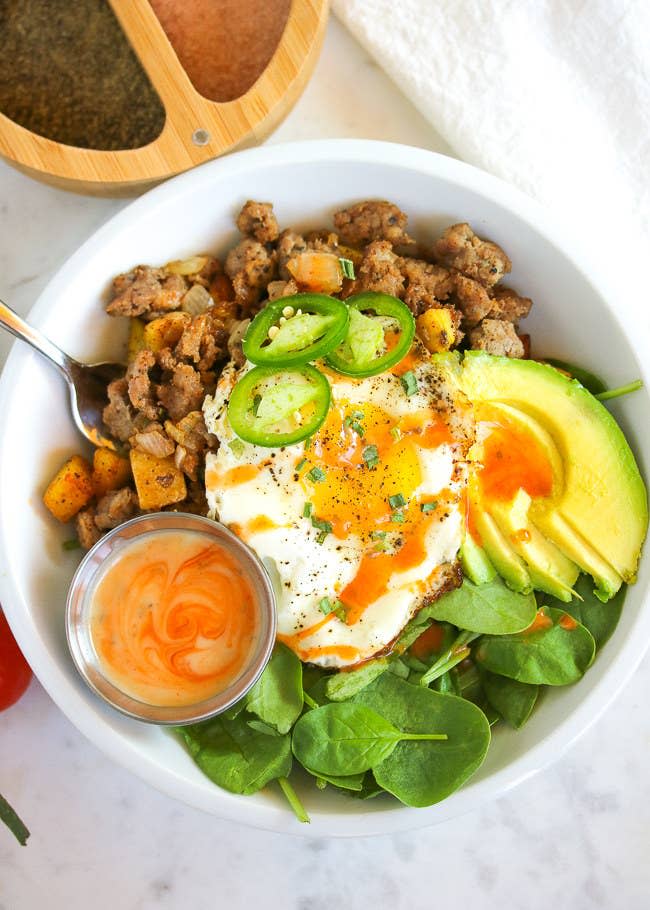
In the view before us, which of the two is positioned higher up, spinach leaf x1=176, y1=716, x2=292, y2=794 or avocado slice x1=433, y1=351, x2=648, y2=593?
avocado slice x1=433, y1=351, x2=648, y2=593

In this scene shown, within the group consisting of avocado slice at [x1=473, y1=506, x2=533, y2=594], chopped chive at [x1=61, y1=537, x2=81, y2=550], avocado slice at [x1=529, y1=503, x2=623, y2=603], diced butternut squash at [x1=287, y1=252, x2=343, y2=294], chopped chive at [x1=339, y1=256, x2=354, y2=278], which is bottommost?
chopped chive at [x1=61, y1=537, x2=81, y2=550]

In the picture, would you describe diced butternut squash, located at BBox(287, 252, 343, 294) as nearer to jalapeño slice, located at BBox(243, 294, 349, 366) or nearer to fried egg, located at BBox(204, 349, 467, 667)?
jalapeño slice, located at BBox(243, 294, 349, 366)

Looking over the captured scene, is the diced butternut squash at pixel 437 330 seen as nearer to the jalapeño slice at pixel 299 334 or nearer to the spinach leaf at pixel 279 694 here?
the jalapeño slice at pixel 299 334

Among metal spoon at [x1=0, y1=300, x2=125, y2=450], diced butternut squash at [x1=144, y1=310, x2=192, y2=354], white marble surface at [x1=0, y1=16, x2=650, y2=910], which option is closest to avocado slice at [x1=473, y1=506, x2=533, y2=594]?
white marble surface at [x1=0, y1=16, x2=650, y2=910]

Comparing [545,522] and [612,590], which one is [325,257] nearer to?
[545,522]

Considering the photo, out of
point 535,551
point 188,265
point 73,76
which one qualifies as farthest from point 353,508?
point 73,76

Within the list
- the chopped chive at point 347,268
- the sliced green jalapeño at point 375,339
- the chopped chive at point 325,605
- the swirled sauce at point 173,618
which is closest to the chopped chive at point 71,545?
the swirled sauce at point 173,618
